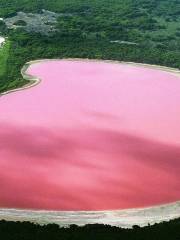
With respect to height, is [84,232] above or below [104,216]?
above

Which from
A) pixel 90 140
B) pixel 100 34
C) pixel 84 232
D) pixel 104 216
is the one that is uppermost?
pixel 84 232

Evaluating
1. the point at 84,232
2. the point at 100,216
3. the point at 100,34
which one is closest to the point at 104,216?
the point at 100,216

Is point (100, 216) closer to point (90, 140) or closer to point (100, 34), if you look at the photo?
point (90, 140)

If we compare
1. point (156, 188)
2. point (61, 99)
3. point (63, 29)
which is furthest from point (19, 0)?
point (156, 188)

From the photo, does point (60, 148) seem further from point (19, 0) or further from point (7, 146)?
point (19, 0)

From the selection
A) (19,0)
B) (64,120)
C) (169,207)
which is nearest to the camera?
(169,207)

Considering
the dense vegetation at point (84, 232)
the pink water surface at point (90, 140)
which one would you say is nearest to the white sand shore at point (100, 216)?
the pink water surface at point (90, 140)

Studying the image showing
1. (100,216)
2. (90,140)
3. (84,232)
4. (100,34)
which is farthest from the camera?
(100,34)
